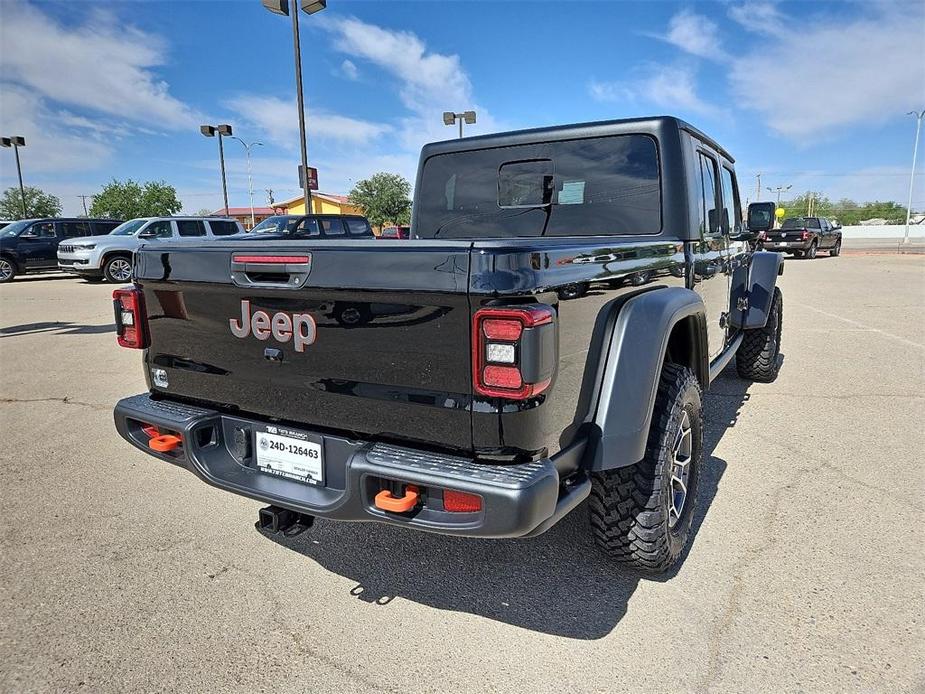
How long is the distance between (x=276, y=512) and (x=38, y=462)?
2.60 m

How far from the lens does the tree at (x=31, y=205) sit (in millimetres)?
68375

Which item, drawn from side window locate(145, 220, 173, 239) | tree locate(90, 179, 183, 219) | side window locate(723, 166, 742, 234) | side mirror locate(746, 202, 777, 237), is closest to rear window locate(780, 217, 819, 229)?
side mirror locate(746, 202, 777, 237)

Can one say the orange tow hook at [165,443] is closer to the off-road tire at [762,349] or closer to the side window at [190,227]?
the off-road tire at [762,349]

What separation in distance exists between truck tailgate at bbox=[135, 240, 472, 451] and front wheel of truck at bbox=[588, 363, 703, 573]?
84 cm

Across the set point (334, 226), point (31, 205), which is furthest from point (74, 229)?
point (31, 205)

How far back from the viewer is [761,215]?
5078 mm

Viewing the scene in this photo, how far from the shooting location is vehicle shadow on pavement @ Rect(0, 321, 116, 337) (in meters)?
8.45

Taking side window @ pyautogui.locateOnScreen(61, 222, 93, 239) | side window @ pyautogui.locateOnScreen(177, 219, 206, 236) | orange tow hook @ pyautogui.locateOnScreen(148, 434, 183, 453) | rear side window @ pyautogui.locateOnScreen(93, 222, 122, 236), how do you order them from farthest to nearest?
rear side window @ pyautogui.locateOnScreen(93, 222, 122, 236) < side window @ pyautogui.locateOnScreen(61, 222, 93, 239) < side window @ pyautogui.locateOnScreen(177, 219, 206, 236) < orange tow hook @ pyautogui.locateOnScreen(148, 434, 183, 453)

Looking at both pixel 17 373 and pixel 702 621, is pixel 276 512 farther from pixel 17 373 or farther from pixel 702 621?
pixel 17 373

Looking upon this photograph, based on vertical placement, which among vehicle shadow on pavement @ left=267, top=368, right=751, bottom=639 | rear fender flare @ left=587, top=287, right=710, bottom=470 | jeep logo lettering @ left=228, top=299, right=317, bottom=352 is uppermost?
jeep logo lettering @ left=228, top=299, right=317, bottom=352

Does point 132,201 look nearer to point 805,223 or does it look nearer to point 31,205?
point 31,205

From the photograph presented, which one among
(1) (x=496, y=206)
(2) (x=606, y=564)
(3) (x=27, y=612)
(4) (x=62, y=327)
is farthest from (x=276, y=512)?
(4) (x=62, y=327)

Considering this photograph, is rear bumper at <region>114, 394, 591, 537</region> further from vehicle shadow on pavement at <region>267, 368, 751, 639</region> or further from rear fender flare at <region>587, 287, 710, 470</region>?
vehicle shadow on pavement at <region>267, 368, 751, 639</region>

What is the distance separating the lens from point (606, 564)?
2752 mm
